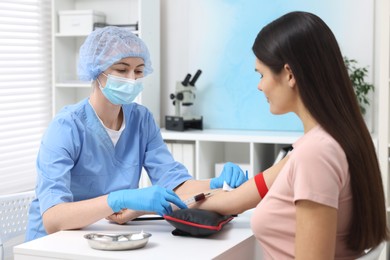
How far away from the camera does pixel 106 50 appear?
7.39 ft

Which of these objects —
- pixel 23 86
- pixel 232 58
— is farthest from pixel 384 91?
pixel 23 86

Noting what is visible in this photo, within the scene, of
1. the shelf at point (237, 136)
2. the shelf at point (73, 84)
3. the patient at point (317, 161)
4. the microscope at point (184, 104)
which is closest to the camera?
the patient at point (317, 161)

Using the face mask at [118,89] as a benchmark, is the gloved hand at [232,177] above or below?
below

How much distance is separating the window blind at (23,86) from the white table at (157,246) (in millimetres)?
1743

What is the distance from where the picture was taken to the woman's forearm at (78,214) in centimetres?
186

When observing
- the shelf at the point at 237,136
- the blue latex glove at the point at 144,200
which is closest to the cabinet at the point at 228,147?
the shelf at the point at 237,136

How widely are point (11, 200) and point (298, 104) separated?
1399 millimetres

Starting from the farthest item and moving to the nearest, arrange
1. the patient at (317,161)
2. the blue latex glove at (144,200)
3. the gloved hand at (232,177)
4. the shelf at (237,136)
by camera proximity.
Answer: the shelf at (237,136) → the gloved hand at (232,177) → the blue latex glove at (144,200) → the patient at (317,161)

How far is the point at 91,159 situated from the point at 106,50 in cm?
40

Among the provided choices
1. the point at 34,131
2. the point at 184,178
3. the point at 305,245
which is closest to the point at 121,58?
the point at 184,178

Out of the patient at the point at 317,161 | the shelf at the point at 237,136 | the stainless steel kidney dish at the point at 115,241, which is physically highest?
the patient at the point at 317,161

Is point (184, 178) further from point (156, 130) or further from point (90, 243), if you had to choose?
point (90, 243)

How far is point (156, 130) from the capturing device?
2426 millimetres

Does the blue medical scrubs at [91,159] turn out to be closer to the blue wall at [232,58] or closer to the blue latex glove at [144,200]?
the blue latex glove at [144,200]
